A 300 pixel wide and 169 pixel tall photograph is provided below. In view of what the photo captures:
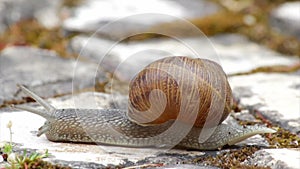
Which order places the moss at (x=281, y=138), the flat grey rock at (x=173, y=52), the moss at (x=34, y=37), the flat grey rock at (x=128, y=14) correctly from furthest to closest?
the flat grey rock at (x=128, y=14)
the moss at (x=34, y=37)
the flat grey rock at (x=173, y=52)
the moss at (x=281, y=138)

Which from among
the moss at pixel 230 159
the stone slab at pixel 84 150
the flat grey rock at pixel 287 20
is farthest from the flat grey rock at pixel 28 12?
the moss at pixel 230 159

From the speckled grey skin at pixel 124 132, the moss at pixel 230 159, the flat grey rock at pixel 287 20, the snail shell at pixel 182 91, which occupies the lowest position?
the moss at pixel 230 159

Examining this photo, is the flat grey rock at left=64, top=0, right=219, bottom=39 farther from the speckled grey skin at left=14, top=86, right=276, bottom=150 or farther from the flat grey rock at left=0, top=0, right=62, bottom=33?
the speckled grey skin at left=14, top=86, right=276, bottom=150

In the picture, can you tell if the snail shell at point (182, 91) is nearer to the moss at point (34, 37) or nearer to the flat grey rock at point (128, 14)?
the moss at point (34, 37)

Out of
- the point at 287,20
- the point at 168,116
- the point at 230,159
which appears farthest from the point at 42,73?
the point at 287,20

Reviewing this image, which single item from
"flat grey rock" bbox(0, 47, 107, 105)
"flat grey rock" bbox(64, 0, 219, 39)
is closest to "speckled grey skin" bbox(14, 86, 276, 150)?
"flat grey rock" bbox(0, 47, 107, 105)

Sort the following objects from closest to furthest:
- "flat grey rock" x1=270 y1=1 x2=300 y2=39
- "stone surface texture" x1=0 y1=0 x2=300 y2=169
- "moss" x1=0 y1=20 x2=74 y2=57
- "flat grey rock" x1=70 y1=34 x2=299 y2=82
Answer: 1. "stone surface texture" x1=0 y1=0 x2=300 y2=169
2. "flat grey rock" x1=70 y1=34 x2=299 y2=82
3. "moss" x1=0 y1=20 x2=74 y2=57
4. "flat grey rock" x1=270 y1=1 x2=300 y2=39

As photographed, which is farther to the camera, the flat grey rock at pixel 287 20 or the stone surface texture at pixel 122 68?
the flat grey rock at pixel 287 20
